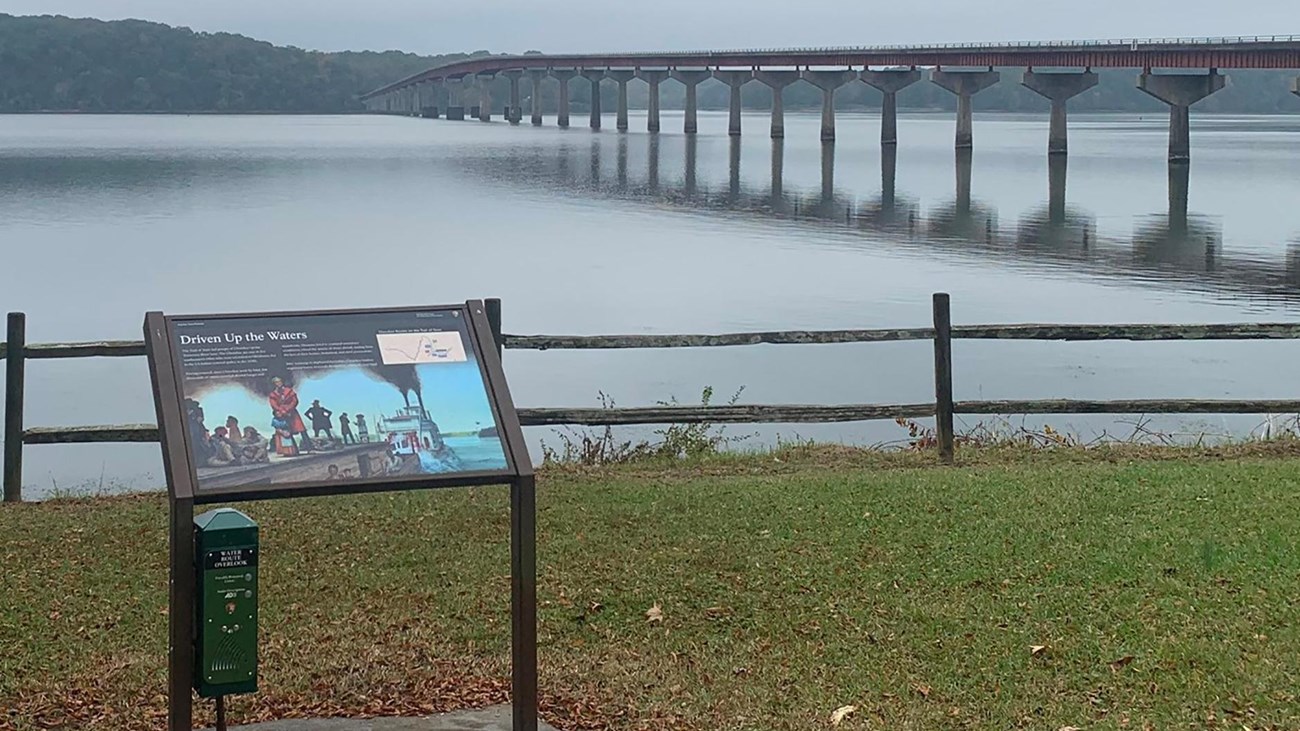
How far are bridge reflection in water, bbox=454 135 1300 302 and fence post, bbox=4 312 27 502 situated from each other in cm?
2583

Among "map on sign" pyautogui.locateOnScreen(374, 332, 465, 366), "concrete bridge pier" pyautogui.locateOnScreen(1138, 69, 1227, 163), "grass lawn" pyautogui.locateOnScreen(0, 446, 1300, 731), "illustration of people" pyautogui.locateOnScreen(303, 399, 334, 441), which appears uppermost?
"concrete bridge pier" pyautogui.locateOnScreen(1138, 69, 1227, 163)

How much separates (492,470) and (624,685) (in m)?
1.84

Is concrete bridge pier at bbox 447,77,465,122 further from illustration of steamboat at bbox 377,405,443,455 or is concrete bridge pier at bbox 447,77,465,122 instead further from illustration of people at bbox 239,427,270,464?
illustration of people at bbox 239,427,270,464

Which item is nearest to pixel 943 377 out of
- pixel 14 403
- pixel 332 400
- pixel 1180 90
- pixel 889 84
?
pixel 14 403

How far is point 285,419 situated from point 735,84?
116042mm

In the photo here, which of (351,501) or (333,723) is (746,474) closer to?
(351,501)

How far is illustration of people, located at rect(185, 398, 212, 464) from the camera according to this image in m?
6.16

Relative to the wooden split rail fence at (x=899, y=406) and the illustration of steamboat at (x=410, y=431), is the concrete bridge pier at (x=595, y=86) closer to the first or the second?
the wooden split rail fence at (x=899, y=406)

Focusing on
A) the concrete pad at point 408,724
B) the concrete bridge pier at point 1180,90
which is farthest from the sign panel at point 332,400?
the concrete bridge pier at point 1180,90

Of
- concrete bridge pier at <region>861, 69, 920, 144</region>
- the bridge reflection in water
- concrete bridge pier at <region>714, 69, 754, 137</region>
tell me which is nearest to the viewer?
the bridge reflection in water

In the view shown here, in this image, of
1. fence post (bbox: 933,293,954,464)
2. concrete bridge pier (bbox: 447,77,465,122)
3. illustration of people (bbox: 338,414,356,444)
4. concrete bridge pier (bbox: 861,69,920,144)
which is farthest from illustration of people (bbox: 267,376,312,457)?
concrete bridge pier (bbox: 447,77,465,122)

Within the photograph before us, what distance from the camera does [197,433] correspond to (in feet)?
20.3

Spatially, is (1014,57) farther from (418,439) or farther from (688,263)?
(418,439)

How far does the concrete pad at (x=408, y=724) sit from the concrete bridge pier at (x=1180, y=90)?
71.1 meters
